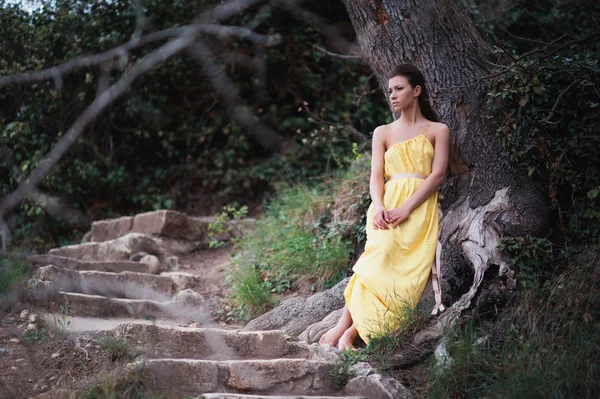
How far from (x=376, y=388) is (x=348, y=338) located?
2.44 feet

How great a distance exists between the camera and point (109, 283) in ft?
18.0

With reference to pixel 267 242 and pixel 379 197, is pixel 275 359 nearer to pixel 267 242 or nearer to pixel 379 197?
pixel 379 197

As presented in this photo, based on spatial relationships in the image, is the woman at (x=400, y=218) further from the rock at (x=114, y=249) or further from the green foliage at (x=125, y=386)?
the rock at (x=114, y=249)

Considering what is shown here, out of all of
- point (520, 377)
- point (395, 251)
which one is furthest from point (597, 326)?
point (395, 251)

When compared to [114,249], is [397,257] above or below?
below

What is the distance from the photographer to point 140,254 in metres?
6.95

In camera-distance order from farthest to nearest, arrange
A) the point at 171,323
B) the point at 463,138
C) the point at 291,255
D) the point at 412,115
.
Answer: the point at 291,255, the point at 171,323, the point at 463,138, the point at 412,115

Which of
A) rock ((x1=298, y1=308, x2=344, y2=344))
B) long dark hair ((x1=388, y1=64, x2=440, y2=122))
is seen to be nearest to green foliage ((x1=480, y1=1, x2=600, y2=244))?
long dark hair ((x1=388, y1=64, x2=440, y2=122))

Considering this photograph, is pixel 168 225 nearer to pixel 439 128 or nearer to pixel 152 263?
pixel 152 263

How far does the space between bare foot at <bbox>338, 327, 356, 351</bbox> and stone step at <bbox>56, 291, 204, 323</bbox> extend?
171 centimetres

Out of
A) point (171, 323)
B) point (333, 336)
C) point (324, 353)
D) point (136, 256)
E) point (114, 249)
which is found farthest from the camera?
point (114, 249)

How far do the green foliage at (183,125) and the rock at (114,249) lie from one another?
1.49 metres

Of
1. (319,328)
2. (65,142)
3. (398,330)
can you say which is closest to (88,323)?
(319,328)

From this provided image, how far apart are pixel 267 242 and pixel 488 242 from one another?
9.36ft
